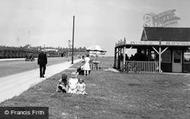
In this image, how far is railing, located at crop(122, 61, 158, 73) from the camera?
27.9 meters

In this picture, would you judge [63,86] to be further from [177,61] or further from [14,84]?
[177,61]

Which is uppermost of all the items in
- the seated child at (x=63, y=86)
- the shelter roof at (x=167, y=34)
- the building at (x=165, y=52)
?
the shelter roof at (x=167, y=34)

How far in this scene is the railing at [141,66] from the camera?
2792 centimetres

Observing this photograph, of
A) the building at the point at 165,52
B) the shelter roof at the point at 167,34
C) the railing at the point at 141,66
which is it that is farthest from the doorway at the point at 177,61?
the shelter roof at the point at 167,34

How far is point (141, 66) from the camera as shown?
1110 inches

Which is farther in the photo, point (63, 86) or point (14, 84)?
point (14, 84)

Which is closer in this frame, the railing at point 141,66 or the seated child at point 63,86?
the seated child at point 63,86

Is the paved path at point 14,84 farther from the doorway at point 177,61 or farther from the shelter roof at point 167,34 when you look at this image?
the shelter roof at point 167,34

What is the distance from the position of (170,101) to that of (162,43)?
1673 centimetres

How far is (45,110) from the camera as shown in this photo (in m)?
Result: 3.66

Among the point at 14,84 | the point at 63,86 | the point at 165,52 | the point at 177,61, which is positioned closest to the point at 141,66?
the point at 165,52

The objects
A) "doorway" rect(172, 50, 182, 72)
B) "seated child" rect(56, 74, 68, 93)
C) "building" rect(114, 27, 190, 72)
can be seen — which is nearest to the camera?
"seated child" rect(56, 74, 68, 93)

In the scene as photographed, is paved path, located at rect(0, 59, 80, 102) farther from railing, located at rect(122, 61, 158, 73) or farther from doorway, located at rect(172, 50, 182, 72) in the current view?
doorway, located at rect(172, 50, 182, 72)

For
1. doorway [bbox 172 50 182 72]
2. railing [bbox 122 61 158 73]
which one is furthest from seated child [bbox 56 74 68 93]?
doorway [bbox 172 50 182 72]
